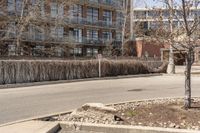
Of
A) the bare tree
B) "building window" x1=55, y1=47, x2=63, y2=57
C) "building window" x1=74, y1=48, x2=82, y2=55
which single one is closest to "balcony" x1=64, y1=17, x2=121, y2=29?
"building window" x1=74, y1=48, x2=82, y2=55

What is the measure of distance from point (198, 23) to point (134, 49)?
6274 centimetres

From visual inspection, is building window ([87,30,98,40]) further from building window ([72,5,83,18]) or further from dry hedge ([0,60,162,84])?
dry hedge ([0,60,162,84])

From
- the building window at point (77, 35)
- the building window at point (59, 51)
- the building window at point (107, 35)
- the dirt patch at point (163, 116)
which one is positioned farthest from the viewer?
the building window at point (107, 35)

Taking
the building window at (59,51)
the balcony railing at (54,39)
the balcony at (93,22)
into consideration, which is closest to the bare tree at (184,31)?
the balcony railing at (54,39)

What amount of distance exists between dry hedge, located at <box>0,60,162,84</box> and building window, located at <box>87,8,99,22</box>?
32771mm

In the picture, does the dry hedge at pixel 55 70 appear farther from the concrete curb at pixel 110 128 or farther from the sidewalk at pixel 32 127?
the concrete curb at pixel 110 128

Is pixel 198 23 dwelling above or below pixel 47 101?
above

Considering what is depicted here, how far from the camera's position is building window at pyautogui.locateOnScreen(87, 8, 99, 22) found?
6913 centimetres

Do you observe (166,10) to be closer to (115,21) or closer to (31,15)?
(31,15)

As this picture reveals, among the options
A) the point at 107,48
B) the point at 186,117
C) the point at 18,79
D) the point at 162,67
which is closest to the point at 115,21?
the point at 107,48

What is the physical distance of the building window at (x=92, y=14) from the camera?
69.1 meters

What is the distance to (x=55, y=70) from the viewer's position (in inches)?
1104

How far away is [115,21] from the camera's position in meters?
74.6

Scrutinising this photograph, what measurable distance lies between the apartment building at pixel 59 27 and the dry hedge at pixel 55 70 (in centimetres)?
885
